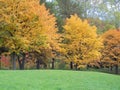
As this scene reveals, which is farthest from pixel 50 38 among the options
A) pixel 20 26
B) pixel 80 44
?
pixel 80 44

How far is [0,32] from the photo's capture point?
26.9 meters

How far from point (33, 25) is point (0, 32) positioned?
3.07 m

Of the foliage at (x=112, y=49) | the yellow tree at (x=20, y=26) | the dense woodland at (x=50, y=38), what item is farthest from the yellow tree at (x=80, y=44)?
the yellow tree at (x=20, y=26)

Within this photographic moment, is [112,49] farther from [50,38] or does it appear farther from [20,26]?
[20,26]

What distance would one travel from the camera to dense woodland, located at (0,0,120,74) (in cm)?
2728

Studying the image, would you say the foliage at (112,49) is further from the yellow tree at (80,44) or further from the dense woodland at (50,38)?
the yellow tree at (80,44)

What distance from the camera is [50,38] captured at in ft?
104

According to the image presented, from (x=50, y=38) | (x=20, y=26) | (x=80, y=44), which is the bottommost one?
(x=80, y=44)

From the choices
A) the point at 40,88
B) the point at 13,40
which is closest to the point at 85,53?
the point at 13,40

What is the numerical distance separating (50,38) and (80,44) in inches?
246

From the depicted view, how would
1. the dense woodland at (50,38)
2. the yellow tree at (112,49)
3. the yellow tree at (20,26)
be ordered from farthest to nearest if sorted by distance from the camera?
the yellow tree at (112,49) → the dense woodland at (50,38) → the yellow tree at (20,26)

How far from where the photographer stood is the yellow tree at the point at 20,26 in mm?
26828

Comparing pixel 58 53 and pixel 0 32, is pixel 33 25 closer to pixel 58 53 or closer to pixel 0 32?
pixel 0 32

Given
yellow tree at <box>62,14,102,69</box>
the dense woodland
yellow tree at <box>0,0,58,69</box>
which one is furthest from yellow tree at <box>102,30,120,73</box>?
yellow tree at <box>0,0,58,69</box>
